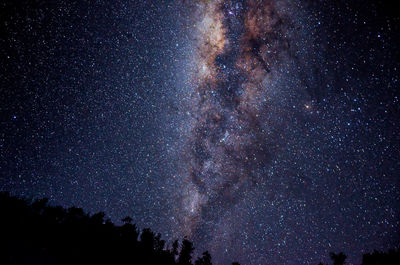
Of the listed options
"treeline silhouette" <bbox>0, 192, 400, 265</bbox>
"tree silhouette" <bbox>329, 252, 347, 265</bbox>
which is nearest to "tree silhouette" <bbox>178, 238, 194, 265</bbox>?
"treeline silhouette" <bbox>0, 192, 400, 265</bbox>

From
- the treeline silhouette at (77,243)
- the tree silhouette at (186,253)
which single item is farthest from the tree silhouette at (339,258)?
the tree silhouette at (186,253)

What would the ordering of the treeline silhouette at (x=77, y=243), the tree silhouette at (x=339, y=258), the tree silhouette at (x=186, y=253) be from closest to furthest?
the treeline silhouette at (x=77, y=243) < the tree silhouette at (x=339, y=258) < the tree silhouette at (x=186, y=253)

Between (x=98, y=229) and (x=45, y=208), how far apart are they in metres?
14.5

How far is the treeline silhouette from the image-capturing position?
19.1m

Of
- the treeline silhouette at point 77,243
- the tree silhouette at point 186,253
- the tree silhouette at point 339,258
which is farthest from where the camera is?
the tree silhouette at point 186,253

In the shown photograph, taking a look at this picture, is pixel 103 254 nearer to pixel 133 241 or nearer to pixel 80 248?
pixel 80 248

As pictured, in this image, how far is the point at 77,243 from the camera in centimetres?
2306

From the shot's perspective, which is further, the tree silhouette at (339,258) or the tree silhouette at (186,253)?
the tree silhouette at (186,253)

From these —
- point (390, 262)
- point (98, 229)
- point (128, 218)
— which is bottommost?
point (390, 262)

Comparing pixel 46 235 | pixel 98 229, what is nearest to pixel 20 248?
pixel 46 235

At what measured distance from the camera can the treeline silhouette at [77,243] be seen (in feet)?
62.8

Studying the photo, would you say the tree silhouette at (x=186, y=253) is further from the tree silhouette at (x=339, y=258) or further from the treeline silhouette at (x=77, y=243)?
the tree silhouette at (x=339, y=258)

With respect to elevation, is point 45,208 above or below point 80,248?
above

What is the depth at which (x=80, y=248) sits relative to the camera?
71.5ft
